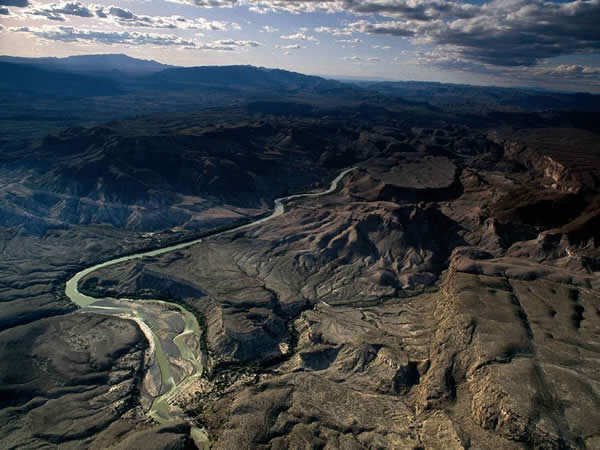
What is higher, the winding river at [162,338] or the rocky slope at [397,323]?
the rocky slope at [397,323]

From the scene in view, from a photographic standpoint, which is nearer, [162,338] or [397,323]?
[162,338]

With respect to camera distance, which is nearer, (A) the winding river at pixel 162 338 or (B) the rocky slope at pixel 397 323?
(B) the rocky slope at pixel 397 323

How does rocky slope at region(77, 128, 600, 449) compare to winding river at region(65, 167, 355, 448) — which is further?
winding river at region(65, 167, 355, 448)

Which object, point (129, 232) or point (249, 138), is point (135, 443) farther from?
point (249, 138)

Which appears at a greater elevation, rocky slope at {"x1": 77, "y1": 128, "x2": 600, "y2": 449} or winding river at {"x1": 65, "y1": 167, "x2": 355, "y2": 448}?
rocky slope at {"x1": 77, "y1": 128, "x2": 600, "y2": 449}

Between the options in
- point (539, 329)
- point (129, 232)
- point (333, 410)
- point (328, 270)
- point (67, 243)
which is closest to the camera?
point (333, 410)

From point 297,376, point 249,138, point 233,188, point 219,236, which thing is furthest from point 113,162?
point 297,376

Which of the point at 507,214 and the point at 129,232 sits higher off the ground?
the point at 507,214

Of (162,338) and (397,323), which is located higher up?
(397,323)
